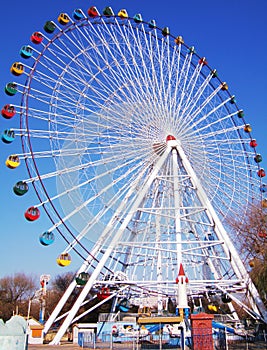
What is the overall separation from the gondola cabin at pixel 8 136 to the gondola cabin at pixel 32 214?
3.93 meters

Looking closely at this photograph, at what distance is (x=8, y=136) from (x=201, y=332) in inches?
550

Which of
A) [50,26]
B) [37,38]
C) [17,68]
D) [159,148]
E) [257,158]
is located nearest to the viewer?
[17,68]

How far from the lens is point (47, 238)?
2166 cm

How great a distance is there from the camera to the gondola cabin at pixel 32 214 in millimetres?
21558

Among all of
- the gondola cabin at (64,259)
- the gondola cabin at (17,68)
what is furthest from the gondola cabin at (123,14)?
the gondola cabin at (64,259)

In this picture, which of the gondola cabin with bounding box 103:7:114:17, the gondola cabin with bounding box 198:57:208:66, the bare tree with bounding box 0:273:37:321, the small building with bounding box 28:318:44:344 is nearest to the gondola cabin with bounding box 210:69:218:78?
the gondola cabin with bounding box 198:57:208:66

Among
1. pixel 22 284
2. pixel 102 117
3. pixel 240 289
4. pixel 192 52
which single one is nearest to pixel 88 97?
pixel 102 117

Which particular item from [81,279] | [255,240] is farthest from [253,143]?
[81,279]

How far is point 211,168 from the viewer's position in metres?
28.0

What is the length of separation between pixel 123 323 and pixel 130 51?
18532 mm

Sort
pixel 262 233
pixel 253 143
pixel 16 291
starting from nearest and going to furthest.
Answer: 1. pixel 262 233
2. pixel 253 143
3. pixel 16 291

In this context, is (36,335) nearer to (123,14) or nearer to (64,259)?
(64,259)

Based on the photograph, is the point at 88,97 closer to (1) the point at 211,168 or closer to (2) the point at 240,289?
(1) the point at 211,168

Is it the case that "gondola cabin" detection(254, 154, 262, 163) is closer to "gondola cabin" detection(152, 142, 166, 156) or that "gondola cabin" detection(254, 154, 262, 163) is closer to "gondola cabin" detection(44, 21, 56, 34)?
"gondola cabin" detection(152, 142, 166, 156)
